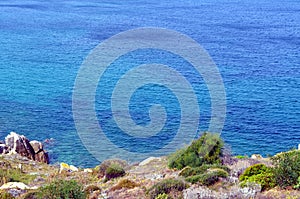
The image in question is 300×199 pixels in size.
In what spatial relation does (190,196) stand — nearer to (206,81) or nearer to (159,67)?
(206,81)

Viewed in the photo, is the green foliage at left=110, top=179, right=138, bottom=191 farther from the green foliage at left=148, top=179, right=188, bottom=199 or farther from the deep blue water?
the deep blue water

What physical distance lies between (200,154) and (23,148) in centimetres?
1843

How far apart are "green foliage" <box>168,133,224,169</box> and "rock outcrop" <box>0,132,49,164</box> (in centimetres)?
1663

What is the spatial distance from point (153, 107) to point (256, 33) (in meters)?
43.6

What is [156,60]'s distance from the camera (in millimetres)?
68500

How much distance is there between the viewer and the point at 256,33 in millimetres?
87625

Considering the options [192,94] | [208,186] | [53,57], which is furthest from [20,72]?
[208,186]

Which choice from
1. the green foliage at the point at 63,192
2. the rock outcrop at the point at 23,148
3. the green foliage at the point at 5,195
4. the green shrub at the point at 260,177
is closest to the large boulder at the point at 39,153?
the rock outcrop at the point at 23,148

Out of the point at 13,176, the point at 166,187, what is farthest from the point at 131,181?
the point at 13,176

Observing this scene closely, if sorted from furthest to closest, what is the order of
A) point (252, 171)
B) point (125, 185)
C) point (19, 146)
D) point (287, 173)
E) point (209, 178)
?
point (19, 146), point (125, 185), point (252, 171), point (209, 178), point (287, 173)

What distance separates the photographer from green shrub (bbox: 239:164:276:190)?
606 inches

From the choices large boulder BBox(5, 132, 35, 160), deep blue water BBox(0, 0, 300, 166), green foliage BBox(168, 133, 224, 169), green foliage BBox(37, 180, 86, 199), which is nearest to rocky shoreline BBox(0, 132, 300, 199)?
green foliage BBox(168, 133, 224, 169)

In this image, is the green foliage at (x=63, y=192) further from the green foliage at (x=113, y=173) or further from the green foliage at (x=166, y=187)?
the green foliage at (x=113, y=173)

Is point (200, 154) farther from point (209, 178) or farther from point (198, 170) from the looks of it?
point (209, 178)
